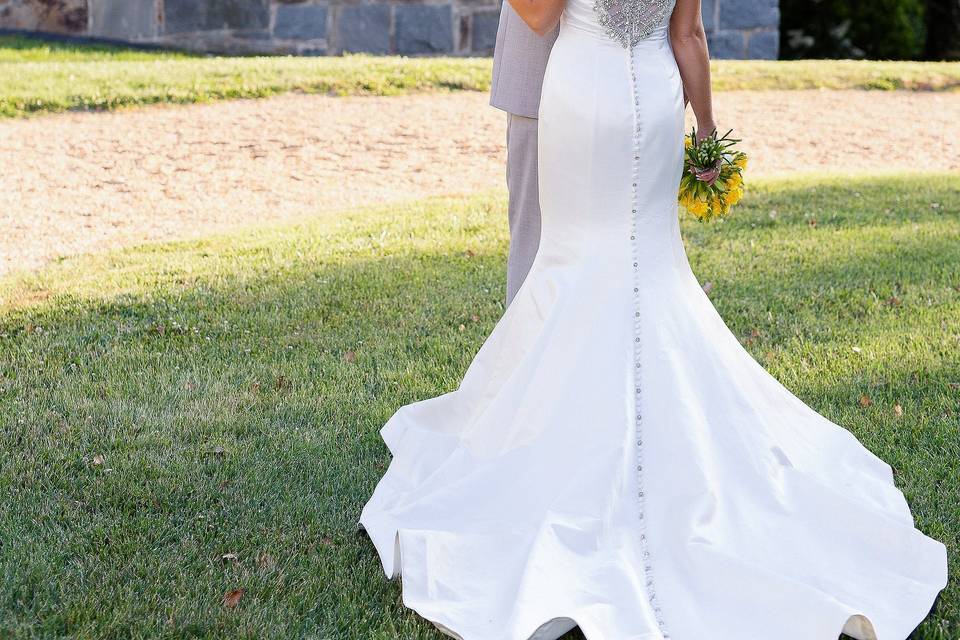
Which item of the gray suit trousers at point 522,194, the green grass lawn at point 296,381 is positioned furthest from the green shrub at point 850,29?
the gray suit trousers at point 522,194

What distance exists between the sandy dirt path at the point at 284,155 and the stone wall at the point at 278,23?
2.94 meters

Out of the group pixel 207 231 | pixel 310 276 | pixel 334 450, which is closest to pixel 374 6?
pixel 207 231

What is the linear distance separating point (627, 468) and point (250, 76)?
8808mm

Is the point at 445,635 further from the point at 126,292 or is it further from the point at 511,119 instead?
the point at 126,292

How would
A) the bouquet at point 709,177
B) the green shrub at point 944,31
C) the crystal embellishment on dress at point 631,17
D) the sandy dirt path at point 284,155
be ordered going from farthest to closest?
the green shrub at point 944,31 → the sandy dirt path at point 284,155 → the bouquet at point 709,177 → the crystal embellishment on dress at point 631,17

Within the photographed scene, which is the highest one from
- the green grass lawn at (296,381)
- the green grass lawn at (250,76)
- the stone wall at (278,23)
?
the stone wall at (278,23)

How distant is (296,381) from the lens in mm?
4648

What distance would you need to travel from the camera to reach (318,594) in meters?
3.07

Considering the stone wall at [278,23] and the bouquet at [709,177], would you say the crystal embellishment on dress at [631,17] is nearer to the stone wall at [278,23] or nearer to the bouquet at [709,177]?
the bouquet at [709,177]

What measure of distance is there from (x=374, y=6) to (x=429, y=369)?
32.4 feet

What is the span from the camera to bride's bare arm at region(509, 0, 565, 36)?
316 cm

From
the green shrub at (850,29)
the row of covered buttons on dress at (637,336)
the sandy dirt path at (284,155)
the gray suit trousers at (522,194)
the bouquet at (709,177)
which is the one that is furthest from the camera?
the green shrub at (850,29)

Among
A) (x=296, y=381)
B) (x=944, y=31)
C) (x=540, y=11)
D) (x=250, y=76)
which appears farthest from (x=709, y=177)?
(x=944, y=31)

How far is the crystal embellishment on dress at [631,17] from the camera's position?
3158 millimetres
